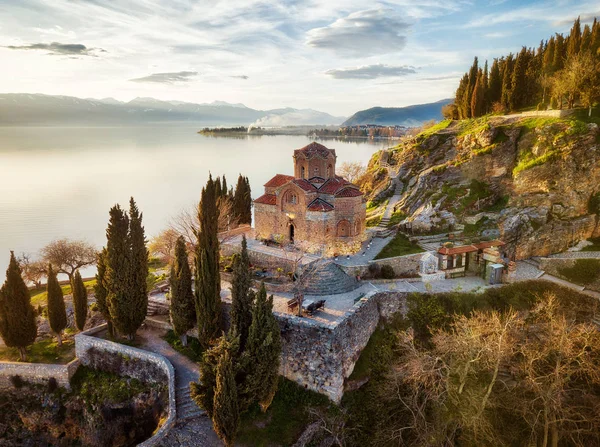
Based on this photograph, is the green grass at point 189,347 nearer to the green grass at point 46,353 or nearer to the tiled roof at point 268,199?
the green grass at point 46,353

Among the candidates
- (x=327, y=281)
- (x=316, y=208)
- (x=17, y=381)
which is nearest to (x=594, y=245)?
(x=327, y=281)

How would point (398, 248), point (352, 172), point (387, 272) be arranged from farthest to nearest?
point (352, 172)
point (398, 248)
point (387, 272)

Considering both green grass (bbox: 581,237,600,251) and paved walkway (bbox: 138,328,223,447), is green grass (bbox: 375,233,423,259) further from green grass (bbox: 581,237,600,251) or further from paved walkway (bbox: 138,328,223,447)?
paved walkway (bbox: 138,328,223,447)

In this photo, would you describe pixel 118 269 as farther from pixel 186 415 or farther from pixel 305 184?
pixel 305 184

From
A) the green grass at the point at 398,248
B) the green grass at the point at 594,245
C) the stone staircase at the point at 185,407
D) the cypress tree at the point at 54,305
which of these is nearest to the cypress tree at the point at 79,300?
the cypress tree at the point at 54,305

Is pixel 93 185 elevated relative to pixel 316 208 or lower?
lower

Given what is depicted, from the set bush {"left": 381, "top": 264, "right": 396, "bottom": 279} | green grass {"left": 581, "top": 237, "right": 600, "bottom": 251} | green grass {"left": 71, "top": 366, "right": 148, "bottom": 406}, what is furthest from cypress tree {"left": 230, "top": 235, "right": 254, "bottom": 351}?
green grass {"left": 581, "top": 237, "right": 600, "bottom": 251}

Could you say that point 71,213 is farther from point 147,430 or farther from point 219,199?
point 147,430
